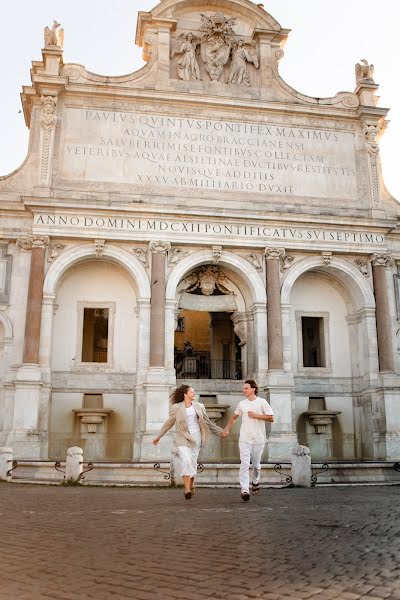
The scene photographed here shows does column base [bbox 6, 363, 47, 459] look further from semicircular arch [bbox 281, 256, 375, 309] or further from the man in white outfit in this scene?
the man in white outfit

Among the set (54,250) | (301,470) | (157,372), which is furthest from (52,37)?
(301,470)

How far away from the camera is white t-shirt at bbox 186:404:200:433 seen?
11461 mm

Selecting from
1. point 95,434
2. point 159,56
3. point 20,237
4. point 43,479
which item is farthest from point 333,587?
point 159,56

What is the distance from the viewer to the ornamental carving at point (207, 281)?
25.5 meters

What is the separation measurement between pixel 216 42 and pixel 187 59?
1553 millimetres

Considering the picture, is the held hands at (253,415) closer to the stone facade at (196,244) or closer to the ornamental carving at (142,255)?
the stone facade at (196,244)

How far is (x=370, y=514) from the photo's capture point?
30.2 ft

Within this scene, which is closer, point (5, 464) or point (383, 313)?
point (5, 464)

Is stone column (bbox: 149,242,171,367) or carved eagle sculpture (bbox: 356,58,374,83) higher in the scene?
carved eagle sculpture (bbox: 356,58,374,83)

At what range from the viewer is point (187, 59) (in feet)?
85.8

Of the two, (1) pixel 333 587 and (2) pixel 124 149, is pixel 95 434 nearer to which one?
(2) pixel 124 149

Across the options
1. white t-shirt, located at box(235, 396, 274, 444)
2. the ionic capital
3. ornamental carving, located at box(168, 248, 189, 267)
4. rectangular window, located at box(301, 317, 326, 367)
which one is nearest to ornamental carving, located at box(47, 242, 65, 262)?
ornamental carving, located at box(168, 248, 189, 267)

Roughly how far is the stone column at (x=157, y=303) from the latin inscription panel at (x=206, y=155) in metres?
2.59

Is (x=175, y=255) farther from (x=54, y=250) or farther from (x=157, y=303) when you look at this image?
(x=54, y=250)
